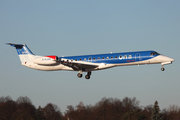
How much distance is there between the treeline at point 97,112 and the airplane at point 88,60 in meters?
21.4

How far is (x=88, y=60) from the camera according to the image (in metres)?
50.3

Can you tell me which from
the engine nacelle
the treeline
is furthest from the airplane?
the treeline

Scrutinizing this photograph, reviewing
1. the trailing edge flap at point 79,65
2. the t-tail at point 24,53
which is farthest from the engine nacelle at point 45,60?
the t-tail at point 24,53

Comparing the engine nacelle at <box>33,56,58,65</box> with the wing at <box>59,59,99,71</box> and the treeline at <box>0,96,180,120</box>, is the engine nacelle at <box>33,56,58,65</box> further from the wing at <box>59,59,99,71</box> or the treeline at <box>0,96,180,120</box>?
the treeline at <box>0,96,180,120</box>

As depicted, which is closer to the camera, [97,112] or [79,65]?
[79,65]

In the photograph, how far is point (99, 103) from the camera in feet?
263

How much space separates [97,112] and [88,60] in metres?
29.0

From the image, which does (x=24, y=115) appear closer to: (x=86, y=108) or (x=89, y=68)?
(x=86, y=108)

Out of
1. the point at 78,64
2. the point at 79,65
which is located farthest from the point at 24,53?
the point at 78,64

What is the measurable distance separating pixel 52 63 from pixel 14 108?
1407 inches

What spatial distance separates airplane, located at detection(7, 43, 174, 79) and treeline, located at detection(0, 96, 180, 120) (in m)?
21.4

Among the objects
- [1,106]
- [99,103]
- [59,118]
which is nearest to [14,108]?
[1,106]

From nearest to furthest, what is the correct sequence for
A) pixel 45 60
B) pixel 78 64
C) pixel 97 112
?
pixel 78 64
pixel 45 60
pixel 97 112

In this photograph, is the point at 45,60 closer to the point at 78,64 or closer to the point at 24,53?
the point at 78,64
